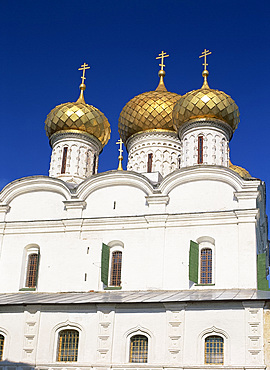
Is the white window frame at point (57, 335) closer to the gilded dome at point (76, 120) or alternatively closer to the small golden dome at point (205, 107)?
the small golden dome at point (205, 107)

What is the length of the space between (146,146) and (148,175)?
217 cm

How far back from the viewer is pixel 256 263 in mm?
12734

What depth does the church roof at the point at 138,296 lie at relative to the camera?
38.6 ft

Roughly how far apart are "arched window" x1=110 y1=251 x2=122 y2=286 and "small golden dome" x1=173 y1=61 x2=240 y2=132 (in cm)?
423

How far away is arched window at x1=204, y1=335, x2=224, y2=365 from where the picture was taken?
11.3m

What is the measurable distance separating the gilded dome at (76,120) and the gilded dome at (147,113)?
0.72 metres

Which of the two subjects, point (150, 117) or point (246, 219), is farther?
point (150, 117)

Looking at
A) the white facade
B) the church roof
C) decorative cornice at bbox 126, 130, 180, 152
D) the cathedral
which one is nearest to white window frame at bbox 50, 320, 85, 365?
the cathedral

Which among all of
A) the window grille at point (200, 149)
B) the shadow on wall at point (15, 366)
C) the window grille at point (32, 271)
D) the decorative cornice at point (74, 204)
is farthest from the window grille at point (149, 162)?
the shadow on wall at point (15, 366)

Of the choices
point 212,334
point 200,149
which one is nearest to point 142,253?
point 212,334

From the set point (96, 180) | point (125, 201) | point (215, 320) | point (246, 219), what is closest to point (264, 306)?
point (215, 320)

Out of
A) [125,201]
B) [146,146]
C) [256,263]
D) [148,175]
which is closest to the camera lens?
[256,263]

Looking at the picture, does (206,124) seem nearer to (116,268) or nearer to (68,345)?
(116,268)

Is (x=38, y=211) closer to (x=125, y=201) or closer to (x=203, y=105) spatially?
(x=125, y=201)
